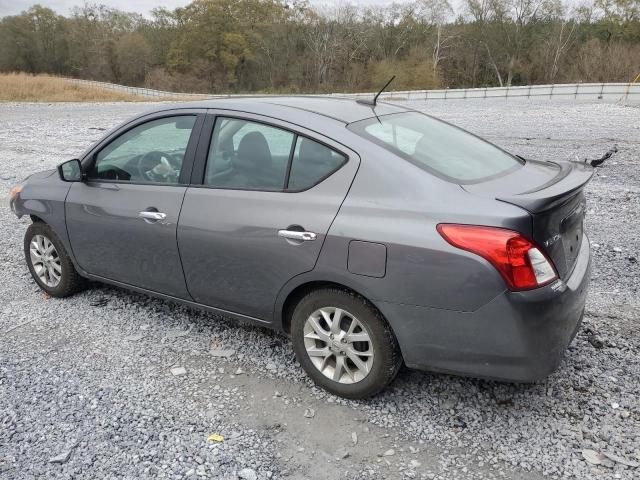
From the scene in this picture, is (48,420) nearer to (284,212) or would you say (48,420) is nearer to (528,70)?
(284,212)

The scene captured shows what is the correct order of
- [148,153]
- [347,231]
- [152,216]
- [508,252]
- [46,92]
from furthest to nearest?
[46,92]
[148,153]
[152,216]
[347,231]
[508,252]

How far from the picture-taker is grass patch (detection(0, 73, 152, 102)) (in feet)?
99.8

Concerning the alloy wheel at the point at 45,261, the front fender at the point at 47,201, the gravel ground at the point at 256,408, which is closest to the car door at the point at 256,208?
the gravel ground at the point at 256,408

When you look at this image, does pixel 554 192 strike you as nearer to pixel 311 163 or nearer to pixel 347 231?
pixel 347 231

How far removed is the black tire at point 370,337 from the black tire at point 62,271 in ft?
7.44

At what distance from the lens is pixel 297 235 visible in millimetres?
2922

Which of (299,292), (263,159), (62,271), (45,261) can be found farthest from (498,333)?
(45,261)

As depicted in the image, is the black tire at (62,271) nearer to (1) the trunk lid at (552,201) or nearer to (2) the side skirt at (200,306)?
(2) the side skirt at (200,306)

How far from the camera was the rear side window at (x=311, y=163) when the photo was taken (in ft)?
9.71

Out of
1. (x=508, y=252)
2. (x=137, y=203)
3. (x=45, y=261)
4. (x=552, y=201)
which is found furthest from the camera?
(x=45, y=261)

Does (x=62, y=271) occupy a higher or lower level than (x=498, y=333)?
lower

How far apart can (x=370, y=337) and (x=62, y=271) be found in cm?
287

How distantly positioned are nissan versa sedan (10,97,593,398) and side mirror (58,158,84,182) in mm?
12

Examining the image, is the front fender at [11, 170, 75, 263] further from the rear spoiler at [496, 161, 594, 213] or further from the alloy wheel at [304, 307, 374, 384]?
the rear spoiler at [496, 161, 594, 213]
